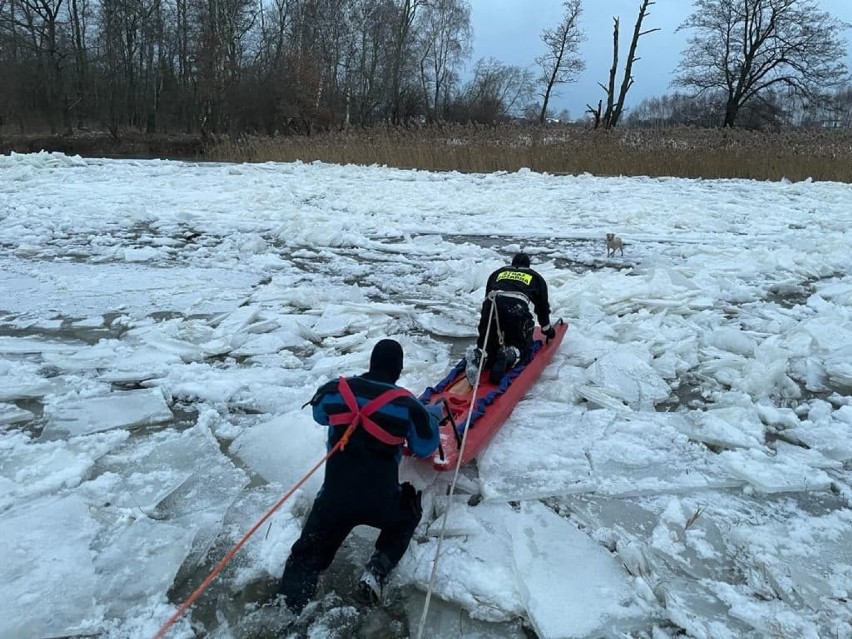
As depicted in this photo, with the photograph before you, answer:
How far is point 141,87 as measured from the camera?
129 feet

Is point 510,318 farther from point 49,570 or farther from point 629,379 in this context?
point 49,570

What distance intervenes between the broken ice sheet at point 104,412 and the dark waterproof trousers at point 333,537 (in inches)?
63.8

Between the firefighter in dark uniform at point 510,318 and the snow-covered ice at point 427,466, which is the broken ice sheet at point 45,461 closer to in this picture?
the snow-covered ice at point 427,466

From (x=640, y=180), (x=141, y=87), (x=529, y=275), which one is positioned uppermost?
(x=141, y=87)

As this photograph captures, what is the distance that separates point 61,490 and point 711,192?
43.6 feet

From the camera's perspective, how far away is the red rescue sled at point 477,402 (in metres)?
2.99

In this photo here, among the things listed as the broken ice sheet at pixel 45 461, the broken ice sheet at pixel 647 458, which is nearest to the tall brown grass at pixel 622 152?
the broken ice sheet at pixel 647 458

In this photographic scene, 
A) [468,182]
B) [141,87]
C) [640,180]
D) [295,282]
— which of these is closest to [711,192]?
[640,180]

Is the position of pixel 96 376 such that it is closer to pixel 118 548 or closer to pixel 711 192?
pixel 118 548

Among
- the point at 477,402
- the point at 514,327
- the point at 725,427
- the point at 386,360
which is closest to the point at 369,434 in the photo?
the point at 386,360

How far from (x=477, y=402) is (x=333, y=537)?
135 centimetres

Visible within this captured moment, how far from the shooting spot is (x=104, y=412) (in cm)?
347

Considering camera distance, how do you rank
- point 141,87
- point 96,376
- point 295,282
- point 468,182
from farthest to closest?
point 141,87 < point 468,182 < point 295,282 < point 96,376

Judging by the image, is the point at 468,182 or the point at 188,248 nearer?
the point at 188,248
